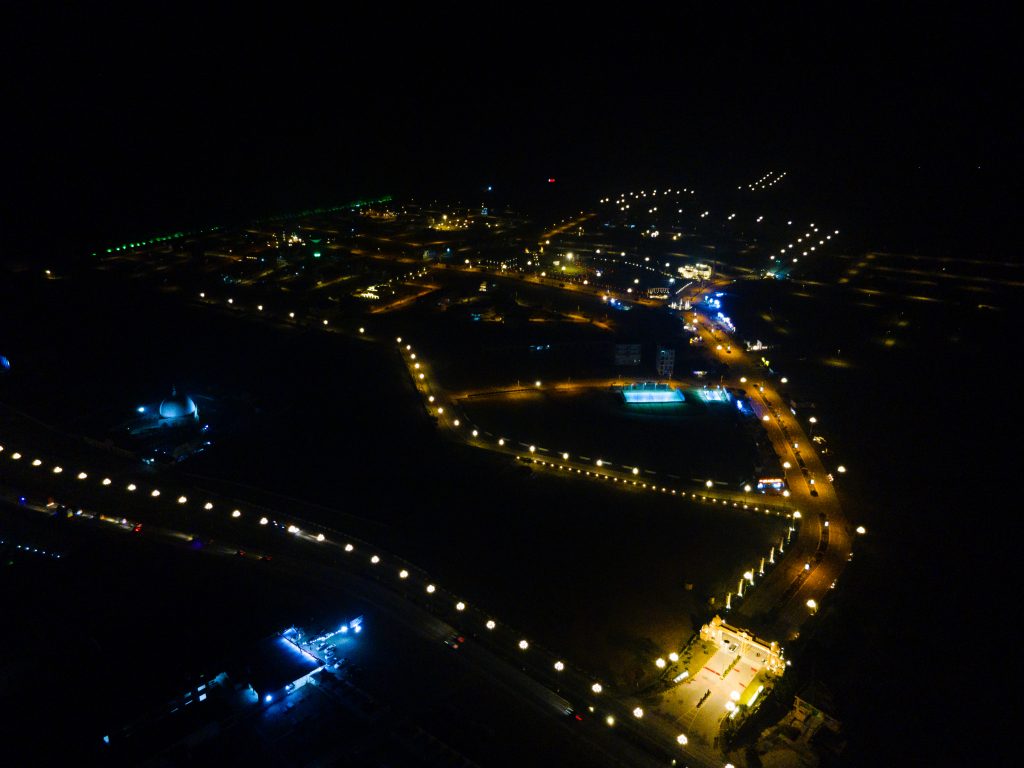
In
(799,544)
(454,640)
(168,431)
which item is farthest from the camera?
(168,431)

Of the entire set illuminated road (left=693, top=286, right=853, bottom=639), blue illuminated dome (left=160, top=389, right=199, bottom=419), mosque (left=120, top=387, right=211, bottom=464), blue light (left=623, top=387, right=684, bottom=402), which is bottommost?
illuminated road (left=693, top=286, right=853, bottom=639)

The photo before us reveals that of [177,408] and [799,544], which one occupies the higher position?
[177,408]

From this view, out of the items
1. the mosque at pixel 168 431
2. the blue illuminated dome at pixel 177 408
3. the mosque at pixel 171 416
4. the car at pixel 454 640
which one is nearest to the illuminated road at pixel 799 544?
the car at pixel 454 640

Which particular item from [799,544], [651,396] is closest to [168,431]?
[651,396]

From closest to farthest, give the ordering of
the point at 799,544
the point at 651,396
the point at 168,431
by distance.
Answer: the point at 799,544 → the point at 168,431 → the point at 651,396

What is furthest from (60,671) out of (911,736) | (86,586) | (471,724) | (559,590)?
(911,736)

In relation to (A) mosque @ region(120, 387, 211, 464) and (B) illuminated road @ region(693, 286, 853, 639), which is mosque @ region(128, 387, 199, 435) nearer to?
(A) mosque @ region(120, 387, 211, 464)

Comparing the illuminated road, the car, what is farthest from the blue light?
the car

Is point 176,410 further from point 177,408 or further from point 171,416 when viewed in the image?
point 171,416

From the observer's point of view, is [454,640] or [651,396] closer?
[454,640]

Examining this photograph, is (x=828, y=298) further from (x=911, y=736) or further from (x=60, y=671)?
(x=60, y=671)
